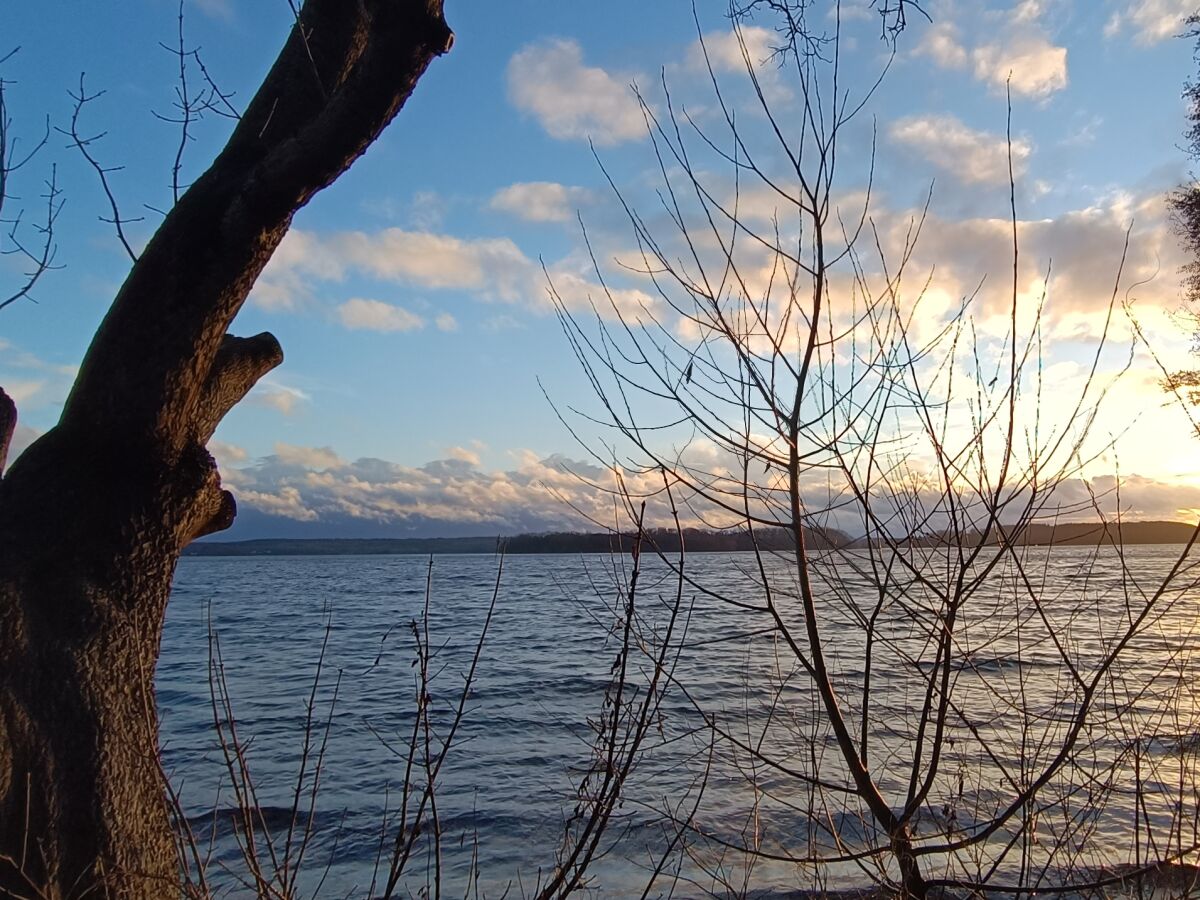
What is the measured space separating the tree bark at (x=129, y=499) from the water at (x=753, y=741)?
39 centimetres

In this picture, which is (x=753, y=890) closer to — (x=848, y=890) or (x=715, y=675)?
(x=848, y=890)

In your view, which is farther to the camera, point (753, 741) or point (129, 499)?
point (753, 741)

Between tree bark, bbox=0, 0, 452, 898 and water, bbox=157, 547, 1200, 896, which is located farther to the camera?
water, bbox=157, 547, 1200, 896

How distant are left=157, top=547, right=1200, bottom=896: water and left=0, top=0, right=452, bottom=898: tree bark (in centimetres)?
39

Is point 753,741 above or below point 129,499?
below

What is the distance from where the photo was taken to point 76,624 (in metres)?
2.60

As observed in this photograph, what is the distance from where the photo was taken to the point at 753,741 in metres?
10.0

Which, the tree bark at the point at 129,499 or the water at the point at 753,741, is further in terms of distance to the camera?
the water at the point at 753,741

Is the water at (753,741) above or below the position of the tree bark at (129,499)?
below

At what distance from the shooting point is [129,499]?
2738mm

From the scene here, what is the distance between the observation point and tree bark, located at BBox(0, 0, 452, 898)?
8.29ft

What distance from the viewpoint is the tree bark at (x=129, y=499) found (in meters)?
2.53

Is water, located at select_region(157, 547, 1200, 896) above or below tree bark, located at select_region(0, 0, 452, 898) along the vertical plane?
below

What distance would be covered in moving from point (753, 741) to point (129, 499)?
852cm
